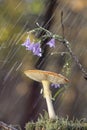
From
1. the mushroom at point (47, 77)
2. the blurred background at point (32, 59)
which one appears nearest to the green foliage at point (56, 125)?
the mushroom at point (47, 77)

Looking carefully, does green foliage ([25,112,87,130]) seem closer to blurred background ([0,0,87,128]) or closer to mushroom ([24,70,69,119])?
mushroom ([24,70,69,119])

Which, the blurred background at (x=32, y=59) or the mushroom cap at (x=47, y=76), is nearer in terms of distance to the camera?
the mushroom cap at (x=47, y=76)

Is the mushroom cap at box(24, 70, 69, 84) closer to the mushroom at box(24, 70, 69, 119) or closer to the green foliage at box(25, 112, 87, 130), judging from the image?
the mushroom at box(24, 70, 69, 119)

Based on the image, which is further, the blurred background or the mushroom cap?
the blurred background

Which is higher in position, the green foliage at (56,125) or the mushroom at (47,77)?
the mushroom at (47,77)

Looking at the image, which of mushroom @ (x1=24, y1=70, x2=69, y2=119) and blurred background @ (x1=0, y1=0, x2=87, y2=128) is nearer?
mushroom @ (x1=24, y1=70, x2=69, y2=119)

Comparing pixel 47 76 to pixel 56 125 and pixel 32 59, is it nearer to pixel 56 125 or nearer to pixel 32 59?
pixel 56 125

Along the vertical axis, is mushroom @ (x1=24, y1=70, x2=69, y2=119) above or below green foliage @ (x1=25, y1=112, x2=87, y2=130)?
above

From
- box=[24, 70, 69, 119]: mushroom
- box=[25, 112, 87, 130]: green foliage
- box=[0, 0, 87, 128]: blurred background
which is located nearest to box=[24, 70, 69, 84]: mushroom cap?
box=[24, 70, 69, 119]: mushroom

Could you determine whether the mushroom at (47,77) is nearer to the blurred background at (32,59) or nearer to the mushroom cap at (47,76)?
the mushroom cap at (47,76)
